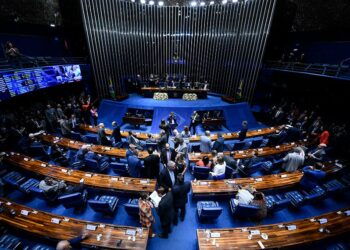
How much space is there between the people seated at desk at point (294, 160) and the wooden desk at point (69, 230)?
17.4 ft

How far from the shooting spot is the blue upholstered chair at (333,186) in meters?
5.43

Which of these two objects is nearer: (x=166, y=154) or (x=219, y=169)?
(x=219, y=169)

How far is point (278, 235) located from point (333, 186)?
11.8 feet

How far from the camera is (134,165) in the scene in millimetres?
5555

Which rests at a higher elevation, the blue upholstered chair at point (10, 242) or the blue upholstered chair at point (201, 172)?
the blue upholstered chair at point (201, 172)

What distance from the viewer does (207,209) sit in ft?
14.3

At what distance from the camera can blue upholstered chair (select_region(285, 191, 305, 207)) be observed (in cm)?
520

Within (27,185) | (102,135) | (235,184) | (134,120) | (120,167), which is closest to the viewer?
(235,184)

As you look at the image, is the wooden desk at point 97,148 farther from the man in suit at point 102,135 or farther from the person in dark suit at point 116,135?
the person in dark suit at point 116,135

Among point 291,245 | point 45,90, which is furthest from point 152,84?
point 291,245

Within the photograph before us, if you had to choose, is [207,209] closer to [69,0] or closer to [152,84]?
[152,84]

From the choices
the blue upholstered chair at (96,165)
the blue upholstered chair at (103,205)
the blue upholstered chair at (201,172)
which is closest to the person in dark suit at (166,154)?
the blue upholstered chair at (201,172)

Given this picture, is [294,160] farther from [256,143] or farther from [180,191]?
[180,191]

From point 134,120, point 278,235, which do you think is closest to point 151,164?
point 278,235
